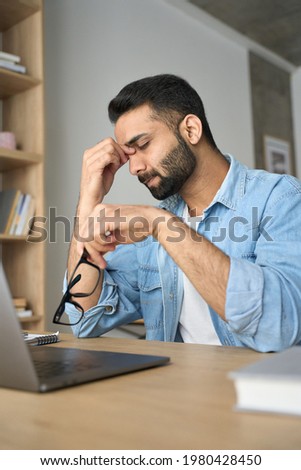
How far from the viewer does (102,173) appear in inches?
57.4

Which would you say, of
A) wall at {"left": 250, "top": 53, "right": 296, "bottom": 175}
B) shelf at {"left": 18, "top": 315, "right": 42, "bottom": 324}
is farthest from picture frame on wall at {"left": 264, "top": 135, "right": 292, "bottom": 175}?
shelf at {"left": 18, "top": 315, "right": 42, "bottom": 324}

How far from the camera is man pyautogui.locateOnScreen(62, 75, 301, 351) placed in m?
0.96

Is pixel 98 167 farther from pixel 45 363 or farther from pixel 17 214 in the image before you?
pixel 17 214

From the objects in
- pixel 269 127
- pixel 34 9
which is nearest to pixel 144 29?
pixel 34 9

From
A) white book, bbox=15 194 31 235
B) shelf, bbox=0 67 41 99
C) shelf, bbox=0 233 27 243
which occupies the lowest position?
shelf, bbox=0 233 27 243

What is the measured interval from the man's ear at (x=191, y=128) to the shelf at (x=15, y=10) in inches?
56.9

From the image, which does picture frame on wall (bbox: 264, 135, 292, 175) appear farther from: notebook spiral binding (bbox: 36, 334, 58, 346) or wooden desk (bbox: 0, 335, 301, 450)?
wooden desk (bbox: 0, 335, 301, 450)

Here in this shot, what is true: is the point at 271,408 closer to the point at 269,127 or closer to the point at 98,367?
the point at 98,367

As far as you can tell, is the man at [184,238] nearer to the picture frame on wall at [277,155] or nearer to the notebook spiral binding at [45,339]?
the notebook spiral binding at [45,339]

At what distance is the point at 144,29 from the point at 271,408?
3542 mm

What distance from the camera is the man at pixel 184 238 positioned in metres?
0.96

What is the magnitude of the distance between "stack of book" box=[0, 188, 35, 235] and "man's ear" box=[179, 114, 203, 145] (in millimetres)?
1217

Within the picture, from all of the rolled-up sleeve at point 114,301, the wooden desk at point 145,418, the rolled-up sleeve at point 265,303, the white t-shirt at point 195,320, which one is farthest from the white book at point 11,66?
the wooden desk at point 145,418
